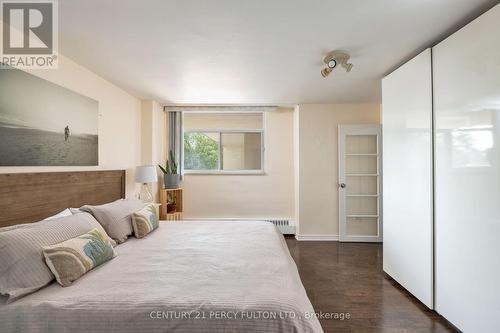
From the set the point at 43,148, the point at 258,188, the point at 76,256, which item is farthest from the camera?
the point at 258,188

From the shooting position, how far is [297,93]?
3.38 meters

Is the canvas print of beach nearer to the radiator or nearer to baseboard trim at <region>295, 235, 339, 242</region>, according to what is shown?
the radiator

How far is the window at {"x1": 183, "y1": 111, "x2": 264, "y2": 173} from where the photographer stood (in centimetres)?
435

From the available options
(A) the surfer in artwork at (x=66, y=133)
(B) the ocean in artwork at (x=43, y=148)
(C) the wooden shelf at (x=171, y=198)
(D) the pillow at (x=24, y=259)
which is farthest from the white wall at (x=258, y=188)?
(D) the pillow at (x=24, y=259)

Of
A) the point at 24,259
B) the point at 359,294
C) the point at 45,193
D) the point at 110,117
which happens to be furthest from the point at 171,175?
the point at 359,294

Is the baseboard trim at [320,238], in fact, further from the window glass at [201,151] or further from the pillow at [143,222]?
the pillow at [143,222]

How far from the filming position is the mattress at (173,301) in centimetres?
109

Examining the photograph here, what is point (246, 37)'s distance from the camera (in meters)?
1.89

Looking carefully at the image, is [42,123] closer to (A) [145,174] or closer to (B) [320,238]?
(A) [145,174]

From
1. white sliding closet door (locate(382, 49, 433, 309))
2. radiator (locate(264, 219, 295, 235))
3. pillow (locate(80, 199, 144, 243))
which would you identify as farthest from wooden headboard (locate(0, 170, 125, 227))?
white sliding closet door (locate(382, 49, 433, 309))

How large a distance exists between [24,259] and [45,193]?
35.7 inches

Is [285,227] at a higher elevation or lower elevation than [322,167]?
lower

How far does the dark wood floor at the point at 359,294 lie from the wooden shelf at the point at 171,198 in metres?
1.99

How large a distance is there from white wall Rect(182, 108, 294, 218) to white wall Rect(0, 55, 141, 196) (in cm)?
115
